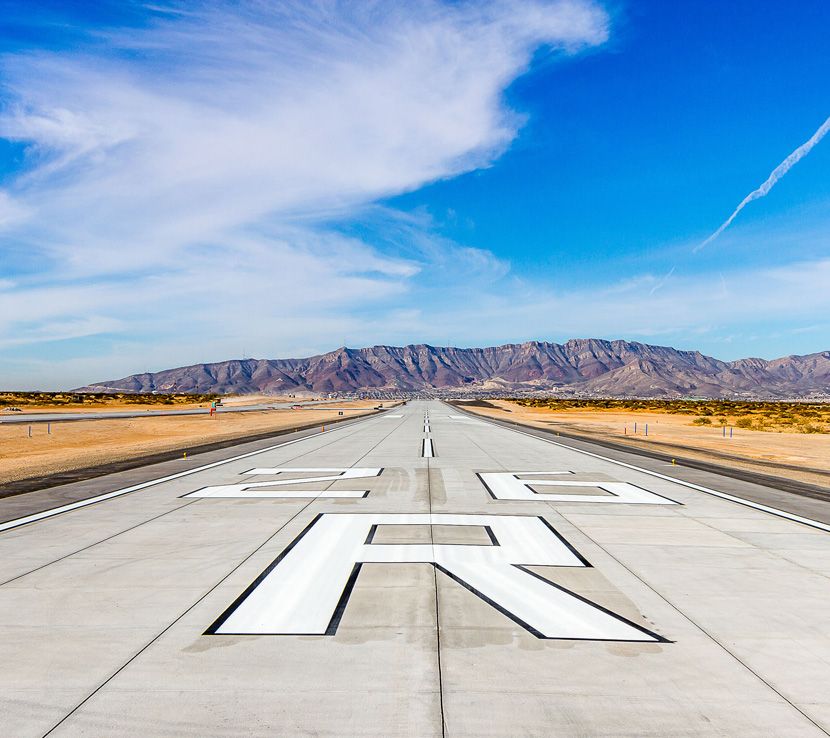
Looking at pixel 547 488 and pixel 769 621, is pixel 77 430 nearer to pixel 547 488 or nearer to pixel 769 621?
pixel 547 488

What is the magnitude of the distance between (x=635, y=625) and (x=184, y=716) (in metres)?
4.09

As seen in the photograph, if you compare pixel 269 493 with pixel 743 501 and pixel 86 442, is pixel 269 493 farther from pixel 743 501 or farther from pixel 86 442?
pixel 86 442

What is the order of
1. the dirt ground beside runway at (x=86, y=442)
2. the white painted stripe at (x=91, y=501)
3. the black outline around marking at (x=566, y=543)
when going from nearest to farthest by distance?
the black outline around marking at (x=566, y=543) < the white painted stripe at (x=91, y=501) < the dirt ground beside runway at (x=86, y=442)

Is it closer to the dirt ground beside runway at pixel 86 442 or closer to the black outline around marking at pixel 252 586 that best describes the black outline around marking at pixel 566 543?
the black outline around marking at pixel 252 586

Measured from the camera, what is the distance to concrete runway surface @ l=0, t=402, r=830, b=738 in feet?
12.4

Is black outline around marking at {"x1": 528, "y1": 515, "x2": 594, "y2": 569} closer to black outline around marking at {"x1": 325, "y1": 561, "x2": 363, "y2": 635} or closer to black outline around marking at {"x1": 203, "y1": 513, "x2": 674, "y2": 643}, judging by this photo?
black outline around marking at {"x1": 203, "y1": 513, "x2": 674, "y2": 643}

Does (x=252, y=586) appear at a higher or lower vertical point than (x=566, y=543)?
higher

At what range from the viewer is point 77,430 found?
4047 cm

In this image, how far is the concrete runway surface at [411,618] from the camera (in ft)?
12.4

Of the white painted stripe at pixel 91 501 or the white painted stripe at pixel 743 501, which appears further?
the white painted stripe at pixel 743 501

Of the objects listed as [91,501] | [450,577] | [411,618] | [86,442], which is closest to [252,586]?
[411,618]

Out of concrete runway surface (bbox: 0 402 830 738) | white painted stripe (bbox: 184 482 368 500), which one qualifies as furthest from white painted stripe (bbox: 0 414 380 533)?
white painted stripe (bbox: 184 482 368 500)

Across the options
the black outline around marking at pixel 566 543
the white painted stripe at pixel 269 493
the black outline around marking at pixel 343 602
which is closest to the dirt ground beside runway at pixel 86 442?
the white painted stripe at pixel 269 493

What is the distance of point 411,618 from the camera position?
534 centimetres
